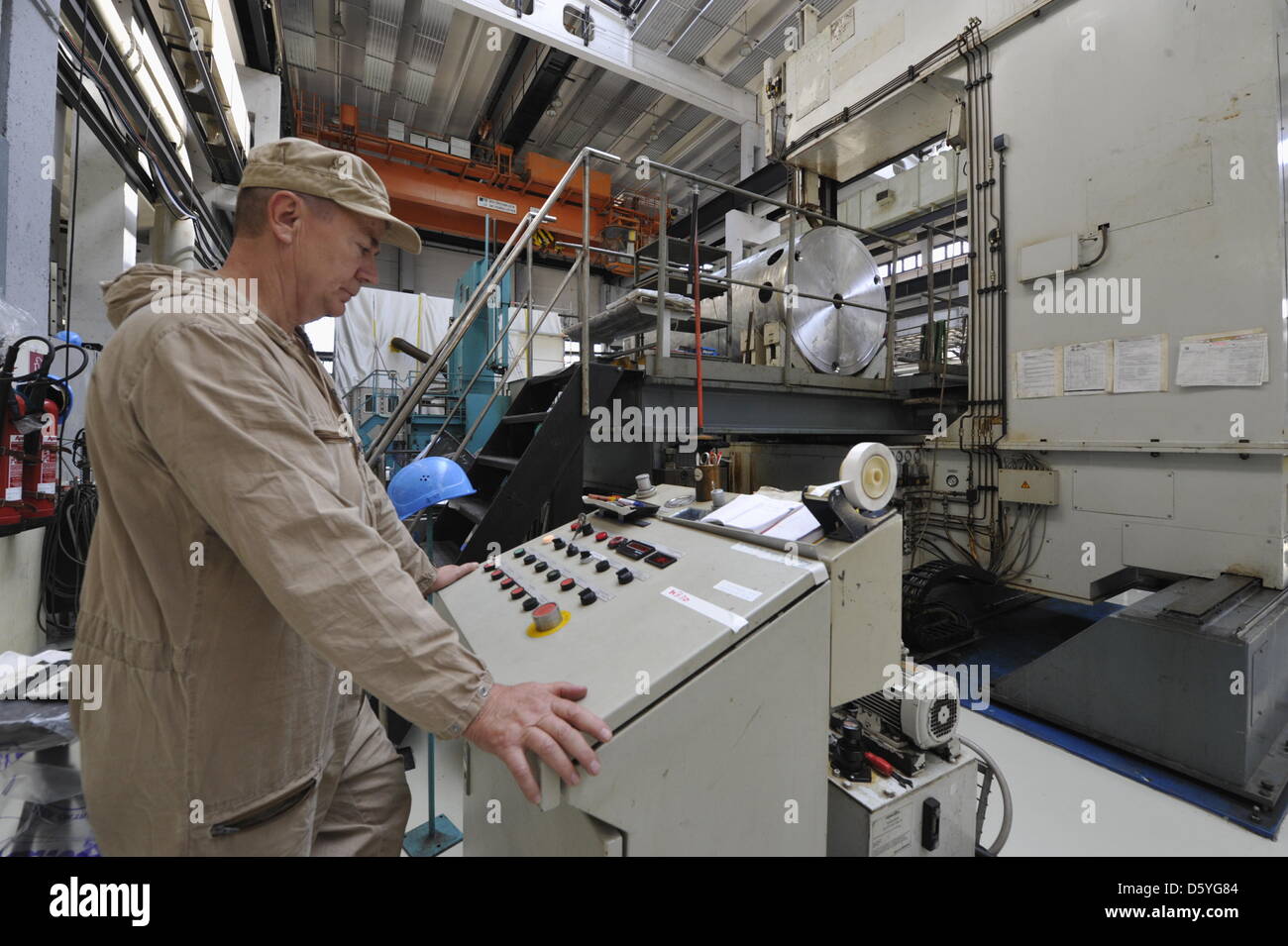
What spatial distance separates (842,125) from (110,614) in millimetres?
5097

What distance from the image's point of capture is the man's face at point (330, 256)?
1.02 metres

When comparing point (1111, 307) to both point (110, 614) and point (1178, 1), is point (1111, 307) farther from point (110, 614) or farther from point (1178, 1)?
point (110, 614)

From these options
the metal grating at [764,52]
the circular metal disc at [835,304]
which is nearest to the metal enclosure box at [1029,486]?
the circular metal disc at [835,304]

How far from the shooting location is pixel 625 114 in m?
7.94

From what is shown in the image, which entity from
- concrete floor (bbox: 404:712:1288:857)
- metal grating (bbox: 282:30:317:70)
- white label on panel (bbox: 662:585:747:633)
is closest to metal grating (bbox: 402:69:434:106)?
metal grating (bbox: 282:30:317:70)

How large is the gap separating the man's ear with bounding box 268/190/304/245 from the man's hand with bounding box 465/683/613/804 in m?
0.89

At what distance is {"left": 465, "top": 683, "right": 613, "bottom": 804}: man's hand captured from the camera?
2.47 ft

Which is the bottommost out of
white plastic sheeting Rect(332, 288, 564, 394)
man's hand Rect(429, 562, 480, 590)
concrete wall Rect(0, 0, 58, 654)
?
man's hand Rect(429, 562, 480, 590)

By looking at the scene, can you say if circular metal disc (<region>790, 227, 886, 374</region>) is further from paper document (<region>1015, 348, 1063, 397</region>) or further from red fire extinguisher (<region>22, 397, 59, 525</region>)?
red fire extinguisher (<region>22, 397, 59, 525</region>)

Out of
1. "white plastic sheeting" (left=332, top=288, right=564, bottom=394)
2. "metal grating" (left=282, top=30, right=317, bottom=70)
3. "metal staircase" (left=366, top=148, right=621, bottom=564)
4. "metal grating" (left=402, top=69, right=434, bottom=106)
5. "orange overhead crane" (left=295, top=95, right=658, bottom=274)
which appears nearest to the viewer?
"metal staircase" (left=366, top=148, right=621, bottom=564)

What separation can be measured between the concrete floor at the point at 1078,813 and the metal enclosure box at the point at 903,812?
706mm

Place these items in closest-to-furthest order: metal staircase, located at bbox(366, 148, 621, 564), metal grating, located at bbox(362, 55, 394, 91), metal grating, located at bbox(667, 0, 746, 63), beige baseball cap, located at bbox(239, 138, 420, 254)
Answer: beige baseball cap, located at bbox(239, 138, 420, 254), metal staircase, located at bbox(366, 148, 621, 564), metal grating, located at bbox(667, 0, 746, 63), metal grating, located at bbox(362, 55, 394, 91)
